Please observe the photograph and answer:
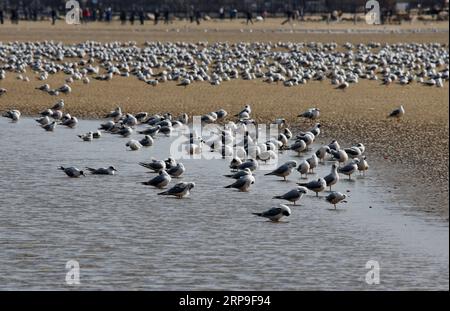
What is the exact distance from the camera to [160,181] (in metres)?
18.8

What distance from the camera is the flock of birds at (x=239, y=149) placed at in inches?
709

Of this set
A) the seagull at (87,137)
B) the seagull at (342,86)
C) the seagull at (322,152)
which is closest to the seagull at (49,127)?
the seagull at (87,137)

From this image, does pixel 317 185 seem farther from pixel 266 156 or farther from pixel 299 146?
pixel 299 146

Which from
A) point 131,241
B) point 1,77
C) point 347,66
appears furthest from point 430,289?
point 347,66

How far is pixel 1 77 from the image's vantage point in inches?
1594

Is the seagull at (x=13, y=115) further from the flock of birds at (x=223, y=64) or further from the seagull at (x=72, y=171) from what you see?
the seagull at (x=72, y=171)

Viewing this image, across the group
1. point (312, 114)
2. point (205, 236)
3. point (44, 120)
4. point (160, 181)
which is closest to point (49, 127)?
point (44, 120)

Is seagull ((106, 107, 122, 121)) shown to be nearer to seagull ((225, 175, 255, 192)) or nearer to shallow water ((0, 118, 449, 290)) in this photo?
shallow water ((0, 118, 449, 290))

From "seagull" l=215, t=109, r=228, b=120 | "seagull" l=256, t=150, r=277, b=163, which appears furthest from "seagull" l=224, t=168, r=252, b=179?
"seagull" l=215, t=109, r=228, b=120

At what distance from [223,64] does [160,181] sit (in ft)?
93.9

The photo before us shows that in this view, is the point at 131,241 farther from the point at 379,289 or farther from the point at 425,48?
the point at 425,48

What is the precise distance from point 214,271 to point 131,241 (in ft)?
6.43

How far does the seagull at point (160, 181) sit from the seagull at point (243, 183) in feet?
3.68

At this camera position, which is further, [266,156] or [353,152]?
[266,156]
